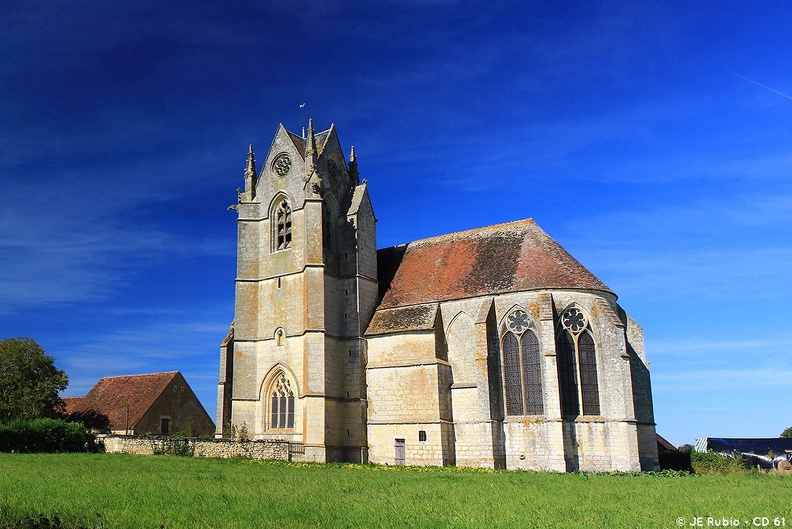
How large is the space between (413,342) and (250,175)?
1426 centimetres

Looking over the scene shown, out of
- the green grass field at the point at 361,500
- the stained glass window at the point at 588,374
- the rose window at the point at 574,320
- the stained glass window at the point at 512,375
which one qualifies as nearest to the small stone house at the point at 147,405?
the green grass field at the point at 361,500

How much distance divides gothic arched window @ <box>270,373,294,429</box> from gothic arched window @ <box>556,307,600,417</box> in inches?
530

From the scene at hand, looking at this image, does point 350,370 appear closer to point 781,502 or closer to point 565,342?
point 565,342

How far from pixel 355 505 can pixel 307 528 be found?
350 centimetres

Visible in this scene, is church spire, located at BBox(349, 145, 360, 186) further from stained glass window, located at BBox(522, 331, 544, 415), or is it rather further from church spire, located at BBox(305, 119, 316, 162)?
stained glass window, located at BBox(522, 331, 544, 415)

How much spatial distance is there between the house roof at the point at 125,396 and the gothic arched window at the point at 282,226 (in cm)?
1502

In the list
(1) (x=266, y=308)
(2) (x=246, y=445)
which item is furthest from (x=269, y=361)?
(2) (x=246, y=445)

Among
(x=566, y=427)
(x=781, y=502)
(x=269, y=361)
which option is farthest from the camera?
(x=269, y=361)

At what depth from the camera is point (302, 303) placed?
109ft

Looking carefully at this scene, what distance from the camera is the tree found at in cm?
3766

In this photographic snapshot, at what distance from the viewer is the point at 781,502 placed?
580 inches

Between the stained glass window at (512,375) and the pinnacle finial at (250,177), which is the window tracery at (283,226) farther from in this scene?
the stained glass window at (512,375)

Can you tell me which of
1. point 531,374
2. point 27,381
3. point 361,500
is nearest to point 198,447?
point 27,381

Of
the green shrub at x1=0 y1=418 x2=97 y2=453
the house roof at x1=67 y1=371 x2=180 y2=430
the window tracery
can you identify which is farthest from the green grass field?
the house roof at x1=67 y1=371 x2=180 y2=430
